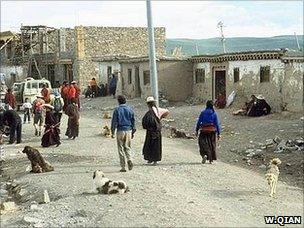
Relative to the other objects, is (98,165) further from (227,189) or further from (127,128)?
(227,189)

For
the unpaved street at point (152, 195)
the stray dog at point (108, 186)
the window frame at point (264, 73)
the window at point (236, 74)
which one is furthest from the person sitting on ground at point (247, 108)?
the stray dog at point (108, 186)

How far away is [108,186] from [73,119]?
23.1ft

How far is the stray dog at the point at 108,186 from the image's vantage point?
8.92m

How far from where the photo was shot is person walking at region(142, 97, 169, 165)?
11266mm

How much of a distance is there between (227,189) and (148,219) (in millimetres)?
2487

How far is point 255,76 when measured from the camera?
2327 centimetres

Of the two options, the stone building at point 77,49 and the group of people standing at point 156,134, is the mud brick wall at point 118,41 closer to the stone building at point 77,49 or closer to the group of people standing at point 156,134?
the stone building at point 77,49

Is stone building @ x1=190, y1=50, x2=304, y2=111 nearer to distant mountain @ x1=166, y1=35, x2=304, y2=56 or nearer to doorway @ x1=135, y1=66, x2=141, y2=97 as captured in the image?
Answer: doorway @ x1=135, y1=66, x2=141, y2=97

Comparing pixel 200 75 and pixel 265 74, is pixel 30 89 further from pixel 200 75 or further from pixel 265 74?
pixel 265 74

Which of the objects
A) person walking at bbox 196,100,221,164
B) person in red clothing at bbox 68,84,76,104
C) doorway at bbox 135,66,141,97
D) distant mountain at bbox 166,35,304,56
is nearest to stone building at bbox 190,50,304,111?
doorway at bbox 135,66,141,97

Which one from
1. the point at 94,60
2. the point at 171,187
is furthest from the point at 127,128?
the point at 94,60

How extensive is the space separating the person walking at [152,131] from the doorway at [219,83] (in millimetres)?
14569

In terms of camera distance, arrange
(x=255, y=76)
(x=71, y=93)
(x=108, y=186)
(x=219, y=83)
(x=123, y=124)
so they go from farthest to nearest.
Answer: (x=219, y=83) < (x=255, y=76) < (x=71, y=93) < (x=123, y=124) < (x=108, y=186)

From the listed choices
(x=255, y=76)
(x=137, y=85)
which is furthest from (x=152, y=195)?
(x=137, y=85)
